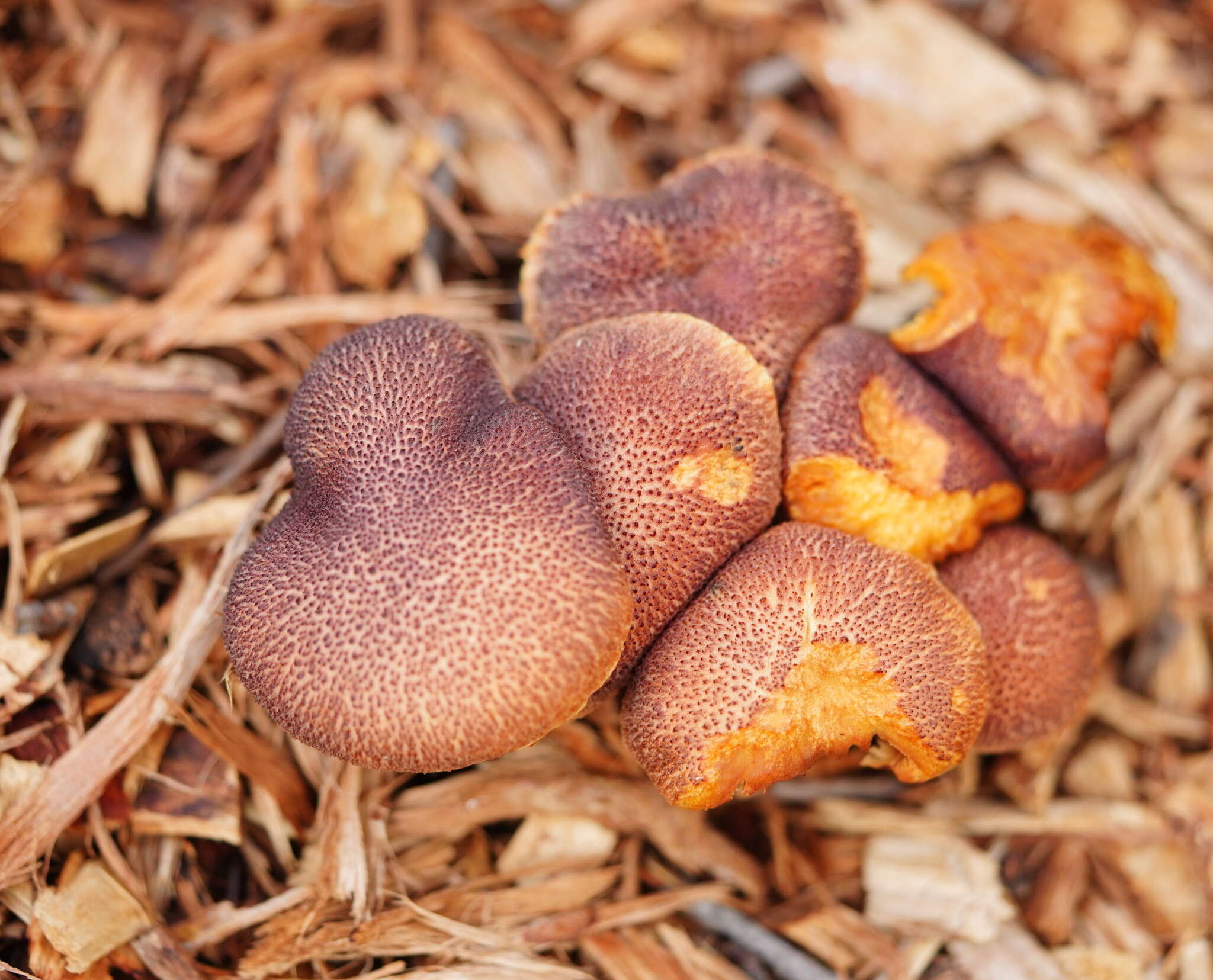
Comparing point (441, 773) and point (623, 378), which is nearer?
point (623, 378)

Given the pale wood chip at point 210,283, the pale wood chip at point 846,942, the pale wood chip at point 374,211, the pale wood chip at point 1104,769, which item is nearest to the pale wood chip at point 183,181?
the pale wood chip at point 210,283

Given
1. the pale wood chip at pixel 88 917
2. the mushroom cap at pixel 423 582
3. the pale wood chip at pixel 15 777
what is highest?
the mushroom cap at pixel 423 582

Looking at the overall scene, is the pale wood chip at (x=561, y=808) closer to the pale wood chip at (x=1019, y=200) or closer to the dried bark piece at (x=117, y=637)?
the dried bark piece at (x=117, y=637)

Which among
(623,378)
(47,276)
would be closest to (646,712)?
(623,378)

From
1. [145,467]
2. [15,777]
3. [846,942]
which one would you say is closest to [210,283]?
[145,467]

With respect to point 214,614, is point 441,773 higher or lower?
lower

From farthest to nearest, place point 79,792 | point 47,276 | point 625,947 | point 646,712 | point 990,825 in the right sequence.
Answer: point 47,276 < point 990,825 < point 625,947 < point 79,792 < point 646,712

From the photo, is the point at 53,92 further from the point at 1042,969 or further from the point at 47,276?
the point at 1042,969
